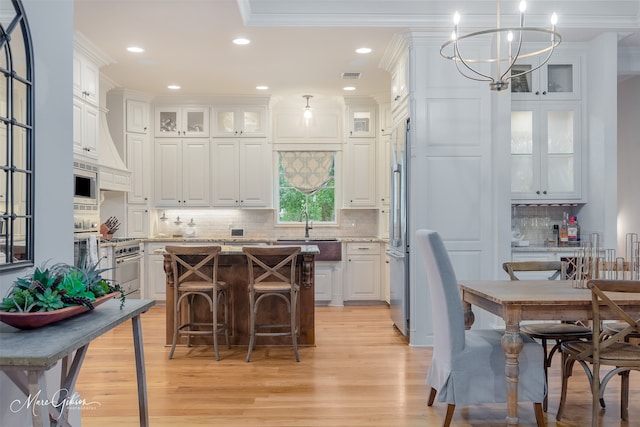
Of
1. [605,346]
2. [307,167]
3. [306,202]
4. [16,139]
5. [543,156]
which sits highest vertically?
[307,167]

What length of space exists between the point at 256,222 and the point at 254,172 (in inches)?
30.4

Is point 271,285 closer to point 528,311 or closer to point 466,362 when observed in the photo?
point 466,362

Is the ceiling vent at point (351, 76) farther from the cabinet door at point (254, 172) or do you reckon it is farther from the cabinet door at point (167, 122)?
the cabinet door at point (167, 122)

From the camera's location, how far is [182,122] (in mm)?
7309

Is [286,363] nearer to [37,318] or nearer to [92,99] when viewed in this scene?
[37,318]

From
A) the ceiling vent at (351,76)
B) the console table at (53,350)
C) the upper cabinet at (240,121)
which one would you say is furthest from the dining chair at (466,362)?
the upper cabinet at (240,121)

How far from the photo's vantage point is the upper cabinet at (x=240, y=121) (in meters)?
7.33

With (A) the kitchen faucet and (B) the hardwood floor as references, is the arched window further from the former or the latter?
(A) the kitchen faucet

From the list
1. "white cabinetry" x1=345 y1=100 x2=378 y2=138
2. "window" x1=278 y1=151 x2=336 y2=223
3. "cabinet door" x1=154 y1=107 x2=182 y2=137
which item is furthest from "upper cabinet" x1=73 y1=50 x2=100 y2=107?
"white cabinetry" x1=345 y1=100 x2=378 y2=138

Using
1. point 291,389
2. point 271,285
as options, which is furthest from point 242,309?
point 291,389

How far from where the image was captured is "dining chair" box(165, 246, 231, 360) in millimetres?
4371

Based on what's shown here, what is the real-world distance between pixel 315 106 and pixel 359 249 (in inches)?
83.9

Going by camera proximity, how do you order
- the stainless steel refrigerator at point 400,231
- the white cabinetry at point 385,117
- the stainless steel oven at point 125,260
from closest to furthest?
the stainless steel refrigerator at point 400,231 < the stainless steel oven at point 125,260 < the white cabinetry at point 385,117

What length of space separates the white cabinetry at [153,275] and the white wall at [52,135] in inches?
176
